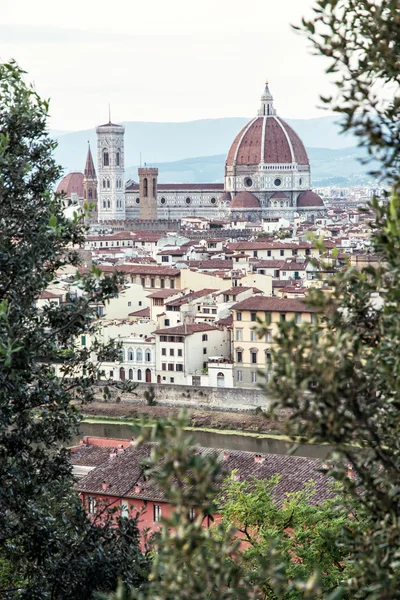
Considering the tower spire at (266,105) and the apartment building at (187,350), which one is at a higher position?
the tower spire at (266,105)

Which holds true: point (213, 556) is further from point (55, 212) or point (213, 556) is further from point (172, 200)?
point (172, 200)

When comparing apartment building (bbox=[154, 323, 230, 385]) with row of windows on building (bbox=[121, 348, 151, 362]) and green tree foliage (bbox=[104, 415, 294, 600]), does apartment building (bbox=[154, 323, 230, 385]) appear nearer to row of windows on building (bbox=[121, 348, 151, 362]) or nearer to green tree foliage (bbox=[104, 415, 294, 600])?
row of windows on building (bbox=[121, 348, 151, 362])

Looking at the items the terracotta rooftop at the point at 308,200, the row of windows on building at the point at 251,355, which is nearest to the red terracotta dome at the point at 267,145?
the terracotta rooftop at the point at 308,200

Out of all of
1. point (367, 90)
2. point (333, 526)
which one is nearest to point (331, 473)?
point (367, 90)

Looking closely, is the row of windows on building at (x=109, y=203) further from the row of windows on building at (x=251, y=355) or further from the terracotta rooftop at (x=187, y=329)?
the row of windows on building at (x=251, y=355)

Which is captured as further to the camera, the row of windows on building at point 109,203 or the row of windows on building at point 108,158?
the row of windows on building at point 108,158

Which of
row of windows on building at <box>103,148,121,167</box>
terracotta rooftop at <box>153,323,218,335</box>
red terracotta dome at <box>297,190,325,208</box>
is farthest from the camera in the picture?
row of windows on building at <box>103,148,121,167</box>

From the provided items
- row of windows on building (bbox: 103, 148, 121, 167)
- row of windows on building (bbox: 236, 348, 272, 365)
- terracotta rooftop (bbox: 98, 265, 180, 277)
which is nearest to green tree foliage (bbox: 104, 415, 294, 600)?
row of windows on building (bbox: 236, 348, 272, 365)
